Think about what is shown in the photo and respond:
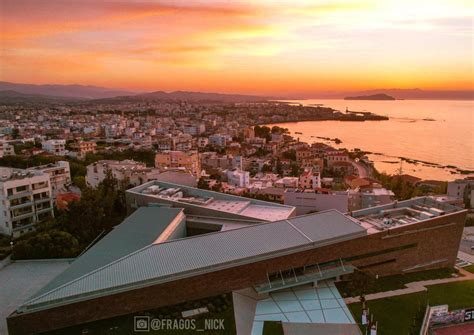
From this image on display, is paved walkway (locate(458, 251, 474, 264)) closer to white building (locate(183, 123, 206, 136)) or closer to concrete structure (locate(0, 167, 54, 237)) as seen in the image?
concrete structure (locate(0, 167, 54, 237))

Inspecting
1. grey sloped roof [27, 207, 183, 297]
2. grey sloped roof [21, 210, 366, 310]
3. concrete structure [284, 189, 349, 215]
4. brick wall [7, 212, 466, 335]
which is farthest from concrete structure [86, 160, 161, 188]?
brick wall [7, 212, 466, 335]

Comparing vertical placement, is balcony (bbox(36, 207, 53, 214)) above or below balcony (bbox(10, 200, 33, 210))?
below

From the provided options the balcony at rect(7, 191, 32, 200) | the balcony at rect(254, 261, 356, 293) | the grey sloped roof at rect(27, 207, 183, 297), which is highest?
the balcony at rect(7, 191, 32, 200)

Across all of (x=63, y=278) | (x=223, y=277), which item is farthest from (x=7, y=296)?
(x=223, y=277)

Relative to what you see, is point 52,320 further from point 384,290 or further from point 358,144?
point 358,144

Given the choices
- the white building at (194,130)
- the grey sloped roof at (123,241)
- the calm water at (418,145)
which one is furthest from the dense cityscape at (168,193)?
the white building at (194,130)

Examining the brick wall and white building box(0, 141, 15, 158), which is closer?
the brick wall

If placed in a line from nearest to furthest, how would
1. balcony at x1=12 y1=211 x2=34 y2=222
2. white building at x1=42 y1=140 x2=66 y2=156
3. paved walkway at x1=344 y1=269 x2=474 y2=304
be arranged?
paved walkway at x1=344 y1=269 x2=474 y2=304
balcony at x1=12 y1=211 x2=34 y2=222
white building at x1=42 y1=140 x2=66 y2=156
